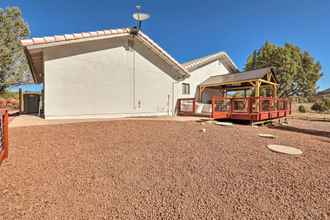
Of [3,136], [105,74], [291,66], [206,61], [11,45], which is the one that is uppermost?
[11,45]

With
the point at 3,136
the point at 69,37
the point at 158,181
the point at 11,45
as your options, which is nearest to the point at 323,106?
the point at 158,181

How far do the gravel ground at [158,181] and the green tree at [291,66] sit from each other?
2160 centimetres

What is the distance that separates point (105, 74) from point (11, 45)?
2184 centimetres

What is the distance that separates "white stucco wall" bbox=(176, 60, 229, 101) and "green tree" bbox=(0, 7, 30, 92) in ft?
78.1

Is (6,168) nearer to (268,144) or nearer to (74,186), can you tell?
(74,186)

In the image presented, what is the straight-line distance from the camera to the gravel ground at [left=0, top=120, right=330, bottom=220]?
2.01m

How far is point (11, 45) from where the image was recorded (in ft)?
70.4

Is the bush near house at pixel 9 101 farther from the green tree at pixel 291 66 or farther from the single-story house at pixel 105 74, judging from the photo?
the green tree at pixel 291 66

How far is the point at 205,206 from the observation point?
6.91 feet

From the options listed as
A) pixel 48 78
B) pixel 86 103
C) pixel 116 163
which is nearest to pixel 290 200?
pixel 116 163

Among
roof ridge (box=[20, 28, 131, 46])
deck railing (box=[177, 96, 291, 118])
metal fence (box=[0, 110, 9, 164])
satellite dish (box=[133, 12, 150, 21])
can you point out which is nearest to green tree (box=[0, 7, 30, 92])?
roof ridge (box=[20, 28, 131, 46])

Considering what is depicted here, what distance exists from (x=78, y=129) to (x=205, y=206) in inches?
206

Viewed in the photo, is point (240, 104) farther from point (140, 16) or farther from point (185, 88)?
point (140, 16)

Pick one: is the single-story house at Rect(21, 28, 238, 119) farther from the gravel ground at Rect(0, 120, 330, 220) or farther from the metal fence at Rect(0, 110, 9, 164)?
the metal fence at Rect(0, 110, 9, 164)
